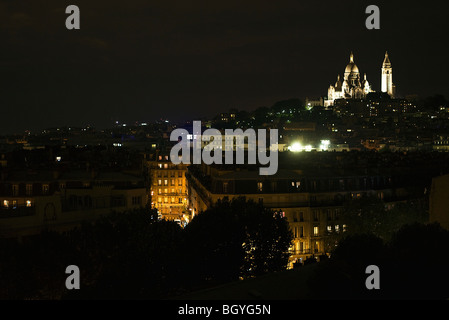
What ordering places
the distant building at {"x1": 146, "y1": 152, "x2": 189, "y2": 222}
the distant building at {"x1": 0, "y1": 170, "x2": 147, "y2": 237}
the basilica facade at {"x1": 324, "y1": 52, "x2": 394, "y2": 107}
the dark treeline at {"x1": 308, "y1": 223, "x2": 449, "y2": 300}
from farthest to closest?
the basilica facade at {"x1": 324, "y1": 52, "x2": 394, "y2": 107} → the distant building at {"x1": 146, "y1": 152, "x2": 189, "y2": 222} → the distant building at {"x1": 0, "y1": 170, "x2": 147, "y2": 237} → the dark treeline at {"x1": 308, "y1": 223, "x2": 449, "y2": 300}

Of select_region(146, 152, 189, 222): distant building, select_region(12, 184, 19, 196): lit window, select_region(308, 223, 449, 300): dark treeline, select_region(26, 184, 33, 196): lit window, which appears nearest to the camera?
select_region(308, 223, 449, 300): dark treeline

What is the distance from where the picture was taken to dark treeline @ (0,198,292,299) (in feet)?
47.7

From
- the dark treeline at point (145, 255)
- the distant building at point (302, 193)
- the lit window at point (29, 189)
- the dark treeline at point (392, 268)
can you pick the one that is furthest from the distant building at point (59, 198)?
the dark treeline at point (392, 268)

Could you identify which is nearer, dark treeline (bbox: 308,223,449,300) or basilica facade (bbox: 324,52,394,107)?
dark treeline (bbox: 308,223,449,300)

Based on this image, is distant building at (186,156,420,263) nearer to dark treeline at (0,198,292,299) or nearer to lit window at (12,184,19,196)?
dark treeline at (0,198,292,299)

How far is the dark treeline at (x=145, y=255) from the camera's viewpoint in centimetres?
1453

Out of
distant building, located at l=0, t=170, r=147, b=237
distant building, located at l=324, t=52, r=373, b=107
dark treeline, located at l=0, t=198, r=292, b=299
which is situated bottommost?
dark treeline, located at l=0, t=198, r=292, b=299

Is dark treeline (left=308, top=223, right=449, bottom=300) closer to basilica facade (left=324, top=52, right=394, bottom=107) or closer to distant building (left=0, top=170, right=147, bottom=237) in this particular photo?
distant building (left=0, top=170, right=147, bottom=237)

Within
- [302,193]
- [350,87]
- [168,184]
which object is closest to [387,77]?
[350,87]

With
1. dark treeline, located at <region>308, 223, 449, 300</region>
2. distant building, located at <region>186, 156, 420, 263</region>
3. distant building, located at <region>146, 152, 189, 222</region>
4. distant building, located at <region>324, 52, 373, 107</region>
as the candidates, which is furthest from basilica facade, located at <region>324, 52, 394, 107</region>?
dark treeline, located at <region>308, 223, 449, 300</region>

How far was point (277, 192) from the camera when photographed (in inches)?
1094

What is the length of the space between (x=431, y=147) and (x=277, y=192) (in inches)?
2957

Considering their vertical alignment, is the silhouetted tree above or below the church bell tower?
below
